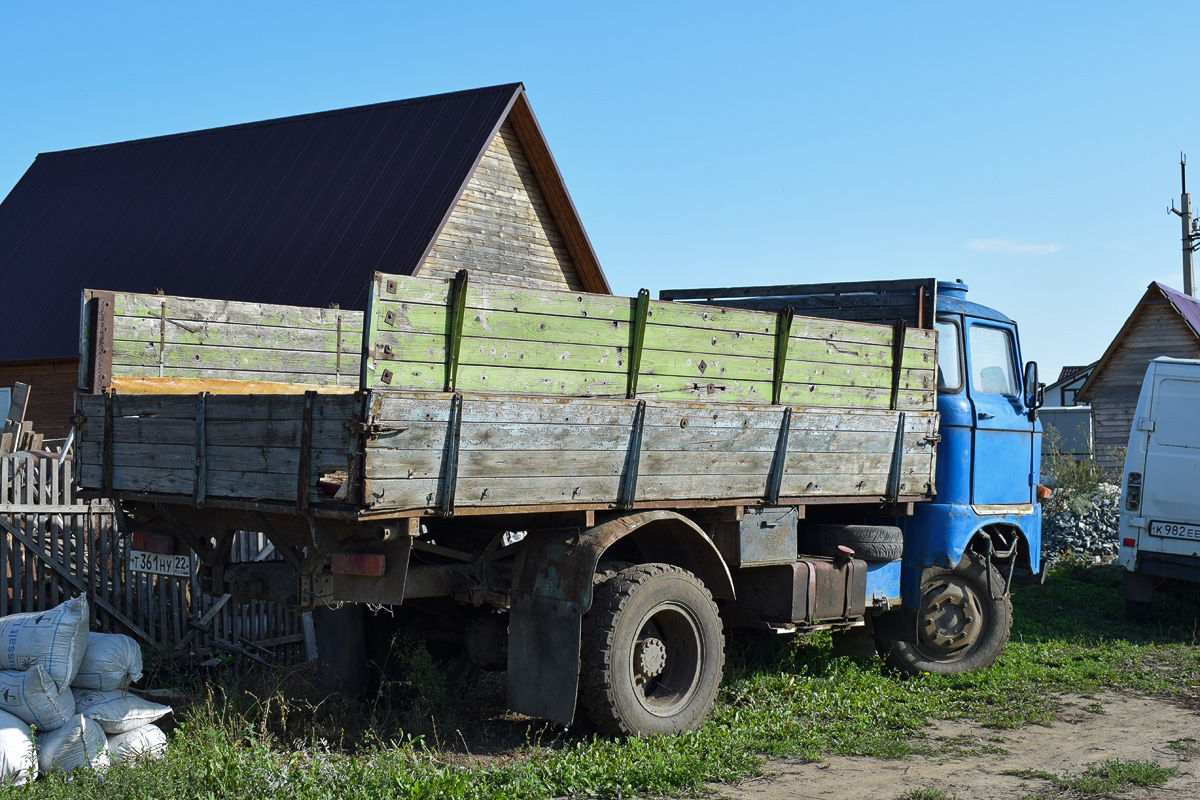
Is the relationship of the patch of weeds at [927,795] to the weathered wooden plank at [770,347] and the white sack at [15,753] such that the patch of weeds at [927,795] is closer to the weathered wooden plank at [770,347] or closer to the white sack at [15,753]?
the weathered wooden plank at [770,347]

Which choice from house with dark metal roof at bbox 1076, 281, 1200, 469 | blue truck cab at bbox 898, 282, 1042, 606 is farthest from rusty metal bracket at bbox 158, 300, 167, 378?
house with dark metal roof at bbox 1076, 281, 1200, 469

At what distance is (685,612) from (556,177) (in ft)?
44.0

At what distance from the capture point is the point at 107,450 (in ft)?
19.0

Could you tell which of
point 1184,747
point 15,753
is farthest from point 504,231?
point 15,753

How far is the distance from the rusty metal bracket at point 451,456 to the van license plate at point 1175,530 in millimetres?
8462

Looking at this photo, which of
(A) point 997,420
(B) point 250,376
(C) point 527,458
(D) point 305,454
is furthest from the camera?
(A) point 997,420

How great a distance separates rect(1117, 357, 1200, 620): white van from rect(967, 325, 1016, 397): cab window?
3132 mm

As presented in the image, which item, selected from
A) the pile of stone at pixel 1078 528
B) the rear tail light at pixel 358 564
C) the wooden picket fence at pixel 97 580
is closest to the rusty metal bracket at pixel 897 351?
the rear tail light at pixel 358 564

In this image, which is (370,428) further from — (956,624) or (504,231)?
(504,231)

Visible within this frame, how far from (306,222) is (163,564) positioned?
13.3 meters

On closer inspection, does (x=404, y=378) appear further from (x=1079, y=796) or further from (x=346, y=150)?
(x=346, y=150)

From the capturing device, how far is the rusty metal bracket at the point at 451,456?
4.89 meters

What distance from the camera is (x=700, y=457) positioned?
6023 millimetres

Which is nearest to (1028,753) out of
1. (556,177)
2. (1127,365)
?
(556,177)
